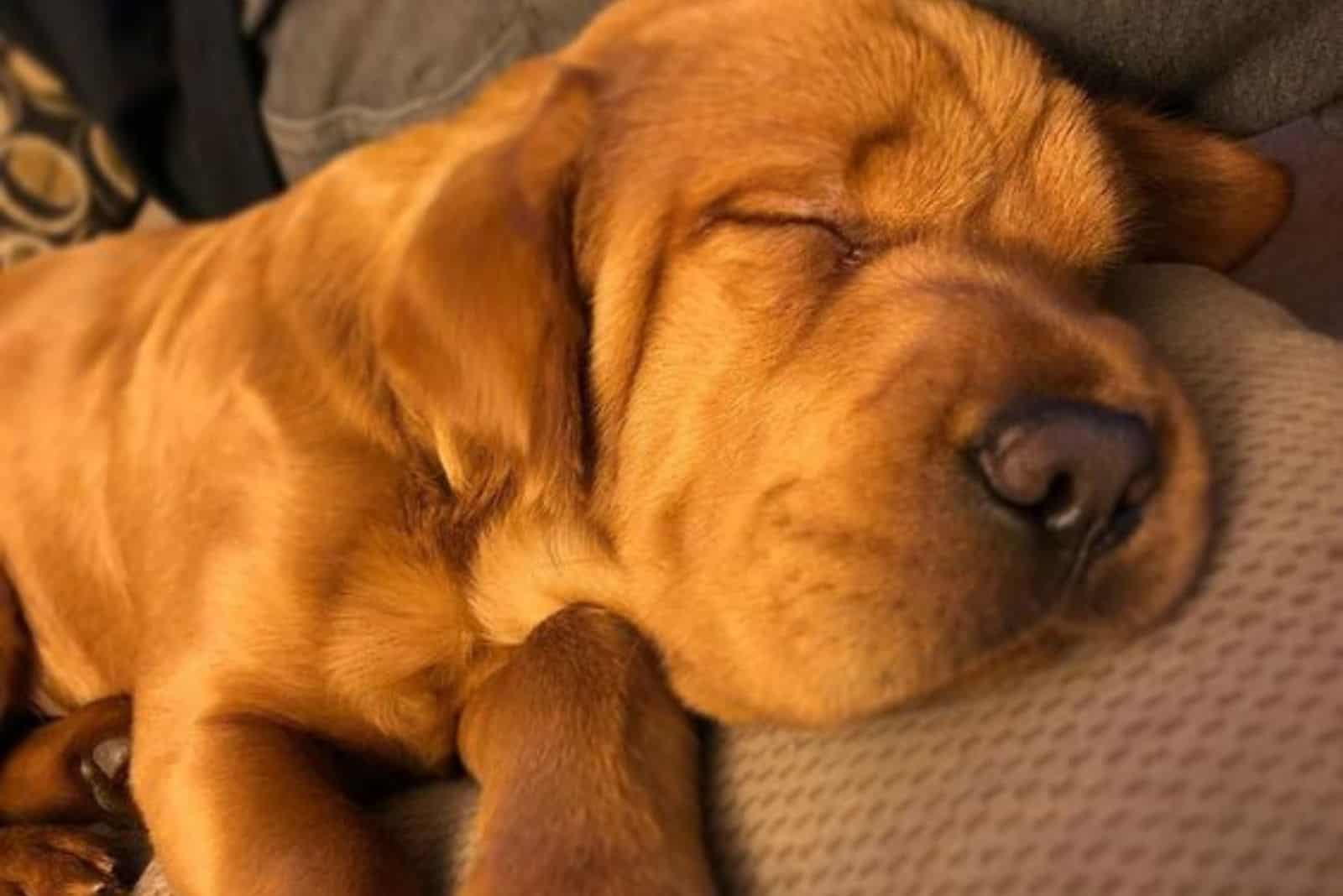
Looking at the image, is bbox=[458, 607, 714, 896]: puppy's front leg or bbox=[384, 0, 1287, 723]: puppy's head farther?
bbox=[458, 607, 714, 896]: puppy's front leg

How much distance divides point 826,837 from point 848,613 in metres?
0.19

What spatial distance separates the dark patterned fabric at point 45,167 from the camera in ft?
9.20

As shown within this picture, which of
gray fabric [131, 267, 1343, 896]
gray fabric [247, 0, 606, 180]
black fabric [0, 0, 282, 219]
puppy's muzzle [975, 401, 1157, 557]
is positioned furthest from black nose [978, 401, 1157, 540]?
black fabric [0, 0, 282, 219]

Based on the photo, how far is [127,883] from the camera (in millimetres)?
1835

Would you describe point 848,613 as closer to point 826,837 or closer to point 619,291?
point 826,837

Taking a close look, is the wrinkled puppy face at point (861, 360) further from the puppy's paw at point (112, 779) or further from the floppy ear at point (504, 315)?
the puppy's paw at point (112, 779)

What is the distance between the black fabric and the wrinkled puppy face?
1.38 m

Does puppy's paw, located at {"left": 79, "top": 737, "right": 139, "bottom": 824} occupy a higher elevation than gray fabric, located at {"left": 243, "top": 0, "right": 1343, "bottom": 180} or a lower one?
lower

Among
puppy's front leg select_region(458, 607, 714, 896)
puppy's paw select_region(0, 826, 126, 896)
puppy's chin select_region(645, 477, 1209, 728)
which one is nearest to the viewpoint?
puppy's chin select_region(645, 477, 1209, 728)

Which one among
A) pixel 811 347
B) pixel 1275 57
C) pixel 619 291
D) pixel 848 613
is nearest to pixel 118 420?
pixel 619 291

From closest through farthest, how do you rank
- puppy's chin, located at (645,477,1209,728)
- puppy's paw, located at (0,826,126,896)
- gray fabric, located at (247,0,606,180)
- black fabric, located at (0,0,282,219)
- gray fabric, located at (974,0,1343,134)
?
puppy's chin, located at (645,477,1209,728)
gray fabric, located at (974,0,1343,134)
puppy's paw, located at (0,826,126,896)
gray fabric, located at (247,0,606,180)
black fabric, located at (0,0,282,219)

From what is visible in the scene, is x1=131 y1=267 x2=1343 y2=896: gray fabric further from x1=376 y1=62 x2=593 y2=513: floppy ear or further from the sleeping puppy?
x1=376 y1=62 x2=593 y2=513: floppy ear

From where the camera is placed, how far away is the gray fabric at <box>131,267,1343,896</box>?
1.01 meters

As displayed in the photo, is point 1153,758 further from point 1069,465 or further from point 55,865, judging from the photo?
point 55,865
